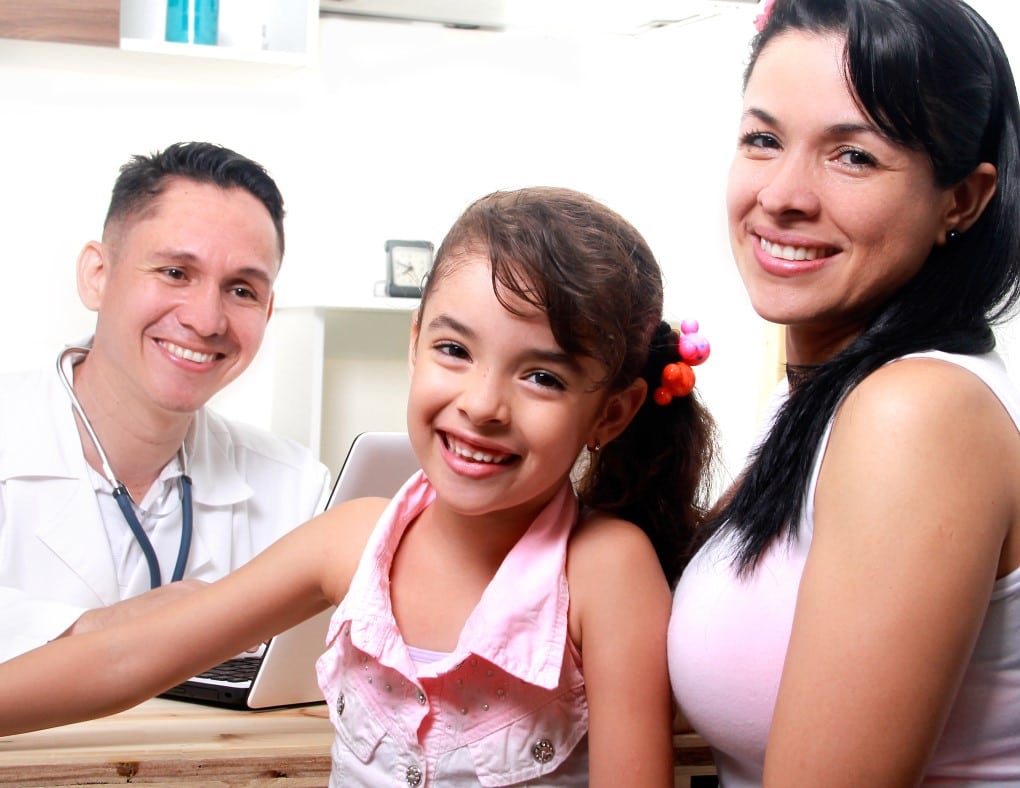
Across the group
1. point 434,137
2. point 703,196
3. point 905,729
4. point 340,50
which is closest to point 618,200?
point 703,196

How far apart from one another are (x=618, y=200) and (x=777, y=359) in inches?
32.4

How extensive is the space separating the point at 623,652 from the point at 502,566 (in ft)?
0.47

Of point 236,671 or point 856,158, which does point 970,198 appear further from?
point 236,671

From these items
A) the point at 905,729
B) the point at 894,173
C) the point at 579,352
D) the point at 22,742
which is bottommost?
the point at 22,742

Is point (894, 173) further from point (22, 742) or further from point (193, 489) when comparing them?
point (193, 489)

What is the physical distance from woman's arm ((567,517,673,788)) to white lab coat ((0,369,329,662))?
1021 millimetres

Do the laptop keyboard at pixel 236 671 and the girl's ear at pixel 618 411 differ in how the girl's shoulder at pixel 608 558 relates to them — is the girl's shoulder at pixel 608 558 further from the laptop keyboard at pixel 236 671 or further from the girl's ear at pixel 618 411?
the laptop keyboard at pixel 236 671

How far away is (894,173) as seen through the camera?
37.4 inches

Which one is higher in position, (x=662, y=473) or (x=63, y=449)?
(x=662, y=473)

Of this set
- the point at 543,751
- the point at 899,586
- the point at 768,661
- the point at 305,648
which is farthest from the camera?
the point at 305,648

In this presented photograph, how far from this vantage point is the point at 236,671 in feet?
4.94

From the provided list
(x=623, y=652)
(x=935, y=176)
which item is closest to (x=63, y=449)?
(x=623, y=652)

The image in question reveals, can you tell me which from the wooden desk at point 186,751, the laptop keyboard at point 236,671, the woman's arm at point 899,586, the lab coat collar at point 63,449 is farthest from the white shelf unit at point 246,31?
the woman's arm at point 899,586

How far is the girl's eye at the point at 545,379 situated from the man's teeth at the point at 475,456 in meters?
0.07
